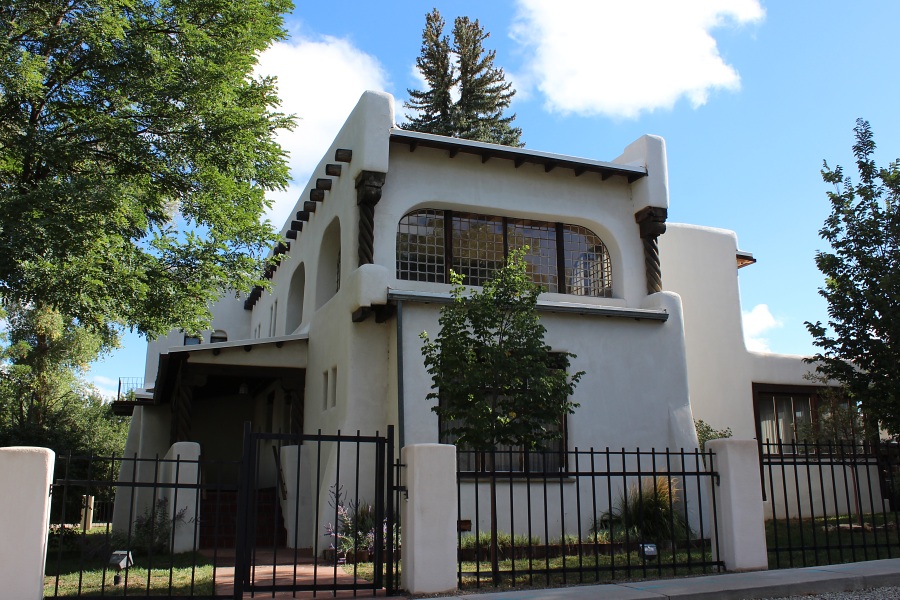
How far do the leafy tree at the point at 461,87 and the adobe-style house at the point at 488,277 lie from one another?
1716 cm

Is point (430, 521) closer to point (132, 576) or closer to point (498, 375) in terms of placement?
point (498, 375)

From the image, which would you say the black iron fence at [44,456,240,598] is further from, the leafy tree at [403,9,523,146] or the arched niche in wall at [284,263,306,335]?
the leafy tree at [403,9,523,146]

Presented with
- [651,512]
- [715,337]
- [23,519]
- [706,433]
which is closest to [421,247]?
[651,512]

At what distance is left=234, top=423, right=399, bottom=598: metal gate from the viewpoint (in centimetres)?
809

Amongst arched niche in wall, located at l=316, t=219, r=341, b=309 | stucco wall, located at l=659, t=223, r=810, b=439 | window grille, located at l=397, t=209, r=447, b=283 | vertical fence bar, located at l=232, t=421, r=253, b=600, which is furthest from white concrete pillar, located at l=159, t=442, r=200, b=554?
stucco wall, located at l=659, t=223, r=810, b=439

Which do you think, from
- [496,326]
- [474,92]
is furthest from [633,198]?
[474,92]

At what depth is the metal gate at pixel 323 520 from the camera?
809 centimetres

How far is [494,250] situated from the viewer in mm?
15922

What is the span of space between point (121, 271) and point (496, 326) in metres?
6.24

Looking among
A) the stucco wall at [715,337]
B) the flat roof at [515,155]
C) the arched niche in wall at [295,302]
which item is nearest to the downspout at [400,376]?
the flat roof at [515,155]

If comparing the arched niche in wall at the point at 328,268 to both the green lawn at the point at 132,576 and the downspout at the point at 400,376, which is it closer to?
the downspout at the point at 400,376

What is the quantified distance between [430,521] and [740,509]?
164 inches

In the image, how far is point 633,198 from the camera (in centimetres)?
1664

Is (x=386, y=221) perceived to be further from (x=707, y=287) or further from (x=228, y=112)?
(x=707, y=287)
